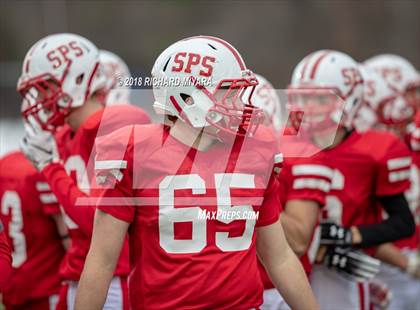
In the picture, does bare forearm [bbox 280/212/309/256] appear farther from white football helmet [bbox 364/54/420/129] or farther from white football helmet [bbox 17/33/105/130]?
white football helmet [bbox 364/54/420/129]

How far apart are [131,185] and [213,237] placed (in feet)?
1.04

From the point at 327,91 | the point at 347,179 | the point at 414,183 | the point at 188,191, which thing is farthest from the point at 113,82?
the point at 414,183

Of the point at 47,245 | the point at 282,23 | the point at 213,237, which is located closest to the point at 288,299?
the point at 213,237

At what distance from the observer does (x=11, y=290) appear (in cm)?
404

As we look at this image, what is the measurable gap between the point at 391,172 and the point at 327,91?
1.59ft

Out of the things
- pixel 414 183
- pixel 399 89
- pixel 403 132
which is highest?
pixel 399 89

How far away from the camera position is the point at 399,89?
6.20m

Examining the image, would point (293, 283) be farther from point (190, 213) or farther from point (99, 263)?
point (99, 263)

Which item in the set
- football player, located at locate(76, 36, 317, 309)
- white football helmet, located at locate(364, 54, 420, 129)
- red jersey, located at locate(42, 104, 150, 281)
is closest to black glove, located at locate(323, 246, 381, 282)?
red jersey, located at locate(42, 104, 150, 281)

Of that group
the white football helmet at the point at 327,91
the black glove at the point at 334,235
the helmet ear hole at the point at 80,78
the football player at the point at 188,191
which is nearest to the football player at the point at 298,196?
the black glove at the point at 334,235

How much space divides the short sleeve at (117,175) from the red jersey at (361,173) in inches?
53.1

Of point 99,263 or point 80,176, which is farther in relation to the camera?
point 80,176

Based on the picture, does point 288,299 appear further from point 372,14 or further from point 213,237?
point 372,14

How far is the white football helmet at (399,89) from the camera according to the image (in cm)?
578
